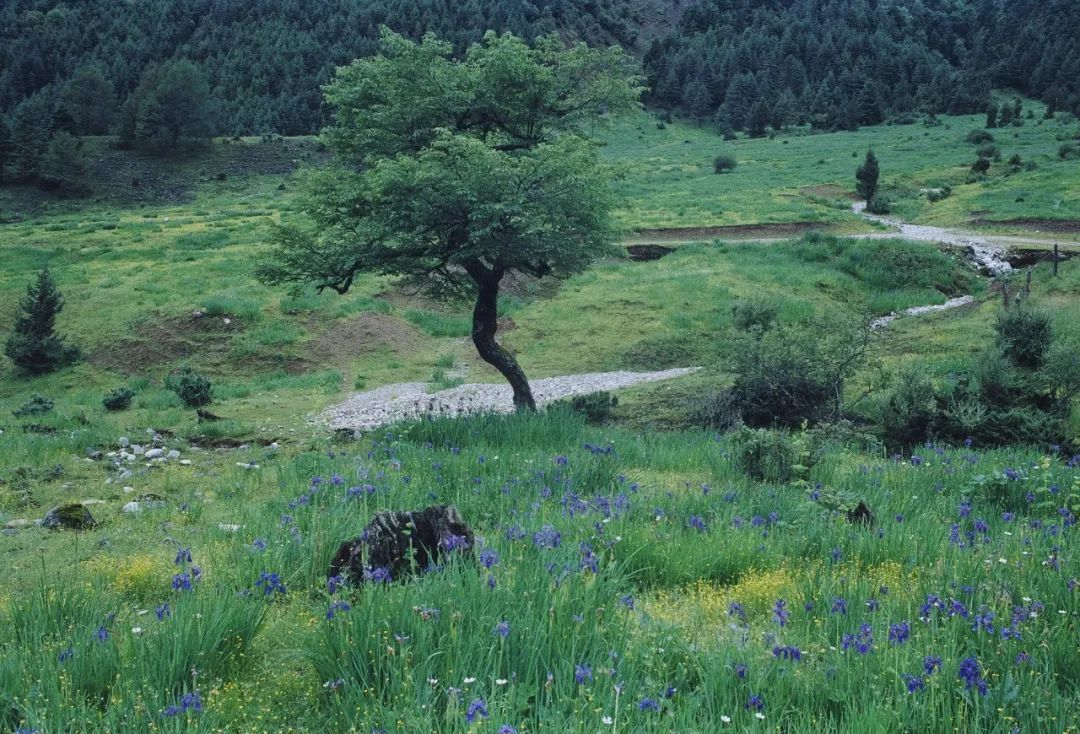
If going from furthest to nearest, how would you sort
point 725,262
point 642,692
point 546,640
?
point 725,262 < point 546,640 < point 642,692

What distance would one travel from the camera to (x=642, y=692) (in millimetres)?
3404

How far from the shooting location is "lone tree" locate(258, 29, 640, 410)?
15711 millimetres

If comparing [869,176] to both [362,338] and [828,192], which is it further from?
[362,338]

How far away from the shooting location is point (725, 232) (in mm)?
43531

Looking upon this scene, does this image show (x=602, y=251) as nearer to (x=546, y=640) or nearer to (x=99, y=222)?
(x=546, y=640)

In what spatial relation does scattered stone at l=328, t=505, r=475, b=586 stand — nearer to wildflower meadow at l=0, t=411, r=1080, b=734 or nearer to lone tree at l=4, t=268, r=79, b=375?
wildflower meadow at l=0, t=411, r=1080, b=734

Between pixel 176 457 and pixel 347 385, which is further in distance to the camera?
pixel 347 385

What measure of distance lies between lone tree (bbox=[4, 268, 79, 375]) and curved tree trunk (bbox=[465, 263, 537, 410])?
1678 centimetres

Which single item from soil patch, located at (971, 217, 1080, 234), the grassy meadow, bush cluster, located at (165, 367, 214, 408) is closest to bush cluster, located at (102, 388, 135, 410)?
the grassy meadow

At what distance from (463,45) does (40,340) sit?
122309 millimetres

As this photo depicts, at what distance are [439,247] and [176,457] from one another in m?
6.64

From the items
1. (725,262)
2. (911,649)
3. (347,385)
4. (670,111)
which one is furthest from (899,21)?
(911,649)

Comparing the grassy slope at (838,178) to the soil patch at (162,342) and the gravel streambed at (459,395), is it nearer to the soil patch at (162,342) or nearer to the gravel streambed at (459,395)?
the gravel streambed at (459,395)

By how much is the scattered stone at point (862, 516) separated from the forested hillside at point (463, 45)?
9316 centimetres
